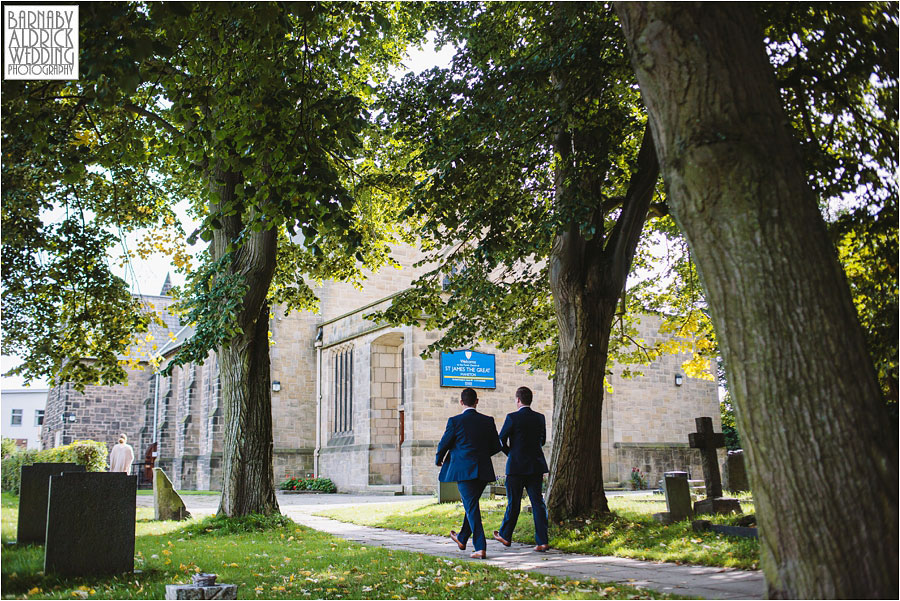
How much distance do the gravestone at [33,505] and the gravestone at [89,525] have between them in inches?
92.3

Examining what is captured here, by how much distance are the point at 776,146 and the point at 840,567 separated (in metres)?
2.02

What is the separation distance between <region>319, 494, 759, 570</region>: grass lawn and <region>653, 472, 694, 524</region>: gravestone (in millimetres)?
191

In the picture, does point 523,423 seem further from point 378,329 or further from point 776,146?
point 378,329

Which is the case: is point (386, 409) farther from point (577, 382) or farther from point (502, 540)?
point (502, 540)

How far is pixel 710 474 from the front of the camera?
10.3m

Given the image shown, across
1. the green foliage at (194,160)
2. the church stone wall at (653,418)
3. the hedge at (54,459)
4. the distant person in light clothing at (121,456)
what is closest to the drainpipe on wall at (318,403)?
the hedge at (54,459)

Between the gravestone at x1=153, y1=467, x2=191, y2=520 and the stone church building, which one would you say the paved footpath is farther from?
the stone church building

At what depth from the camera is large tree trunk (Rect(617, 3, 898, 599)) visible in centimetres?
325

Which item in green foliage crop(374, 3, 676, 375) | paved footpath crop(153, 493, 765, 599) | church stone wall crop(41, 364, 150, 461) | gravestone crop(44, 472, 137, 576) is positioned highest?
green foliage crop(374, 3, 676, 375)

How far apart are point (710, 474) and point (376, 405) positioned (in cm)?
1398

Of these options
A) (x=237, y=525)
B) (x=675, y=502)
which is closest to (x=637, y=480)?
(x=675, y=502)

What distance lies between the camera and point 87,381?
11992mm

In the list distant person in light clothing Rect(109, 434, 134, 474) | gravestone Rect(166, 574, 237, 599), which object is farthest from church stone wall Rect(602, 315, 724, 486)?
gravestone Rect(166, 574, 237, 599)

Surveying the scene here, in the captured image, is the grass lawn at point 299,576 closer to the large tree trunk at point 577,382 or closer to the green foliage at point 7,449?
the large tree trunk at point 577,382
